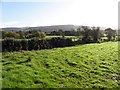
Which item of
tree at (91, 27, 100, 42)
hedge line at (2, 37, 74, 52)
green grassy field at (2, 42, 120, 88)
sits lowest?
green grassy field at (2, 42, 120, 88)

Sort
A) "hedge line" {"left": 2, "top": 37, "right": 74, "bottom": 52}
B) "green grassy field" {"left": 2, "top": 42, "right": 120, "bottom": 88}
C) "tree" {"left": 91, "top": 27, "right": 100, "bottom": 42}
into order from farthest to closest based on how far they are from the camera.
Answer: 1. "tree" {"left": 91, "top": 27, "right": 100, "bottom": 42}
2. "hedge line" {"left": 2, "top": 37, "right": 74, "bottom": 52}
3. "green grassy field" {"left": 2, "top": 42, "right": 120, "bottom": 88}

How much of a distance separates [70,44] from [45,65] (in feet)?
93.2

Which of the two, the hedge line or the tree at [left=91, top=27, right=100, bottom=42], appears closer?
the hedge line

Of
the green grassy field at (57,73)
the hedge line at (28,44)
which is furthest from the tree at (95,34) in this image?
the green grassy field at (57,73)

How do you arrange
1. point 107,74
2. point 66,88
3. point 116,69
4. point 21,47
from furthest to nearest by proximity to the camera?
point 21,47 < point 116,69 < point 107,74 < point 66,88

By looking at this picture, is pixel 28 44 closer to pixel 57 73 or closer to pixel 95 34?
pixel 57 73

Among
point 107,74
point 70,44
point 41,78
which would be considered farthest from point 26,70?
point 70,44

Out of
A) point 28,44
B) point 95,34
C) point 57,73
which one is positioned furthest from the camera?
point 95,34

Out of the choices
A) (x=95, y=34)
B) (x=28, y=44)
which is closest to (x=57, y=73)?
(x=28, y=44)

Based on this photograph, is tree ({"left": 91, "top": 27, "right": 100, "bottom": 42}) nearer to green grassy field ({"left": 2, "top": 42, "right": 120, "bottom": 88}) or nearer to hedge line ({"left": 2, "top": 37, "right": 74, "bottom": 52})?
hedge line ({"left": 2, "top": 37, "right": 74, "bottom": 52})

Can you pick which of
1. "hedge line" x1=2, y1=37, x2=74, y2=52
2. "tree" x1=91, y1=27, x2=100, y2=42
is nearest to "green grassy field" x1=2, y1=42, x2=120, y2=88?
"hedge line" x1=2, y1=37, x2=74, y2=52

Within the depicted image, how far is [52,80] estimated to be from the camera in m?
16.8

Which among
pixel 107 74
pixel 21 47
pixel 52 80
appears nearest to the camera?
pixel 52 80

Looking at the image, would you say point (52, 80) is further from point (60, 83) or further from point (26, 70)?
point (26, 70)
